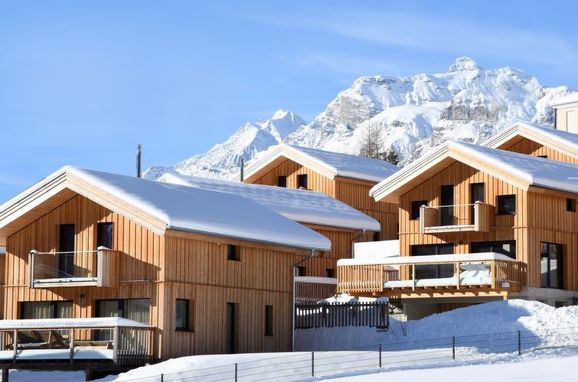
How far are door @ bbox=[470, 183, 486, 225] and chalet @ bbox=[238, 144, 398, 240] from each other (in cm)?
1386

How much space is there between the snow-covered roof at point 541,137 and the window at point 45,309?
1049 inches

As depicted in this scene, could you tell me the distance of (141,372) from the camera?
4450cm

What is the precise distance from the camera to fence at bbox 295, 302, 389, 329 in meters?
51.5

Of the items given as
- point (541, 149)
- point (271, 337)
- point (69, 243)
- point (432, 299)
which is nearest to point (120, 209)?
point (69, 243)

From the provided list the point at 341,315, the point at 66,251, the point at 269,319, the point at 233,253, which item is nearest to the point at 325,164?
the point at 341,315

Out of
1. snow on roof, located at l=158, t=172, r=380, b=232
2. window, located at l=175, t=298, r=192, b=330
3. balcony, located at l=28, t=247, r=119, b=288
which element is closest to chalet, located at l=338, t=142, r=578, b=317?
snow on roof, located at l=158, t=172, r=380, b=232

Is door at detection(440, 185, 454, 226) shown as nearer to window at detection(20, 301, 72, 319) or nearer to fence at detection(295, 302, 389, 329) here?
fence at detection(295, 302, 389, 329)

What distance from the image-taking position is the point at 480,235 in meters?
59.8

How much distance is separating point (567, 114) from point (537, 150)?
15679mm

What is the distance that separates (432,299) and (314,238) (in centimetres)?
833

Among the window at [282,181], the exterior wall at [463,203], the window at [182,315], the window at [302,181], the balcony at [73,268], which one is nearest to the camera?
the window at [182,315]

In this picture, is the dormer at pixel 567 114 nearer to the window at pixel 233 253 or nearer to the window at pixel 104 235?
the window at pixel 233 253

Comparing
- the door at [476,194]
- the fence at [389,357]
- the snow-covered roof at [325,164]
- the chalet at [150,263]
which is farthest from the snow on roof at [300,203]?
the fence at [389,357]

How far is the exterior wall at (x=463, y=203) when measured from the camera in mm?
58219
